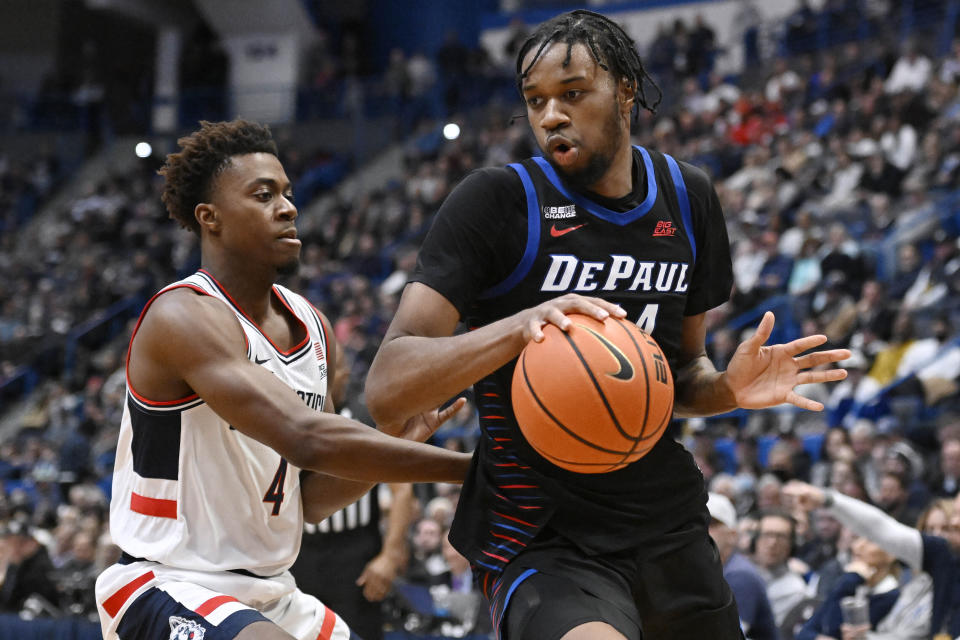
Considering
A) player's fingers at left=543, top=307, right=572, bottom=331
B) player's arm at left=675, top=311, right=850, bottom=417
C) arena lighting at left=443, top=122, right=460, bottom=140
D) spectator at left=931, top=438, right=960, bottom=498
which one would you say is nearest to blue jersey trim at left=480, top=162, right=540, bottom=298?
player's fingers at left=543, top=307, right=572, bottom=331

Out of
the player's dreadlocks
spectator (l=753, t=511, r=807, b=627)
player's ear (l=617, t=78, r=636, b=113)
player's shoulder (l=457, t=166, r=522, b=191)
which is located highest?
the player's dreadlocks

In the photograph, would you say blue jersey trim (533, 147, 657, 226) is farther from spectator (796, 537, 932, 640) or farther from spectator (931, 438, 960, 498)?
spectator (931, 438, 960, 498)

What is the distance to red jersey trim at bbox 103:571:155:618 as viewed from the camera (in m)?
3.38

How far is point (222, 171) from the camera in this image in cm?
372

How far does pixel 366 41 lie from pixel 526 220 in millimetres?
24548

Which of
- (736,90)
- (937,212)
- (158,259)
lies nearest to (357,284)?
Result: (158,259)

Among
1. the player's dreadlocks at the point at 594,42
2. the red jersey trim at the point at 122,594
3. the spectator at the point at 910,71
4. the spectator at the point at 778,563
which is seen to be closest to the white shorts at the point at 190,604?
the red jersey trim at the point at 122,594

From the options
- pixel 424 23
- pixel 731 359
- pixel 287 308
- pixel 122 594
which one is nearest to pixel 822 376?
pixel 731 359

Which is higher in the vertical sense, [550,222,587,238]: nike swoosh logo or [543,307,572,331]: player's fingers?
[550,222,587,238]: nike swoosh logo

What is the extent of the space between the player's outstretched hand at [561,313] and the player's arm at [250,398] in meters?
0.81

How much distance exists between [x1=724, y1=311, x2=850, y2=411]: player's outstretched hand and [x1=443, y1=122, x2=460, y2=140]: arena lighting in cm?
1805

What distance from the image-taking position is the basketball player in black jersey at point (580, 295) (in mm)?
2869

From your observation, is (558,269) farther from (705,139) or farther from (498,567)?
(705,139)

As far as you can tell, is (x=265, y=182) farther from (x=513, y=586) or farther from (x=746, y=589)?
(x=746, y=589)
